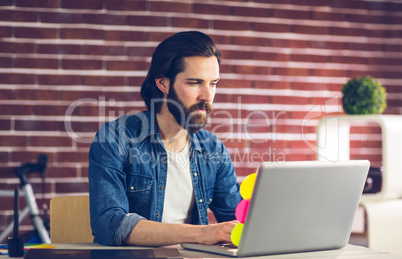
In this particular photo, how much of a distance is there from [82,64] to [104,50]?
155 millimetres

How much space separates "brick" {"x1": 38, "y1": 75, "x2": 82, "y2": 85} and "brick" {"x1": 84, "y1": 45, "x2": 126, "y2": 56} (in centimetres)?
17

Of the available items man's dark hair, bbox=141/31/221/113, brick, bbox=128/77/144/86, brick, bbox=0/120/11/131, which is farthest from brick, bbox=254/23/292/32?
brick, bbox=0/120/11/131

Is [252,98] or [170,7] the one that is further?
[252,98]

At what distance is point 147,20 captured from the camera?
9.60 ft

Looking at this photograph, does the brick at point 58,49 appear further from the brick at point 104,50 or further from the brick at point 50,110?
the brick at point 50,110

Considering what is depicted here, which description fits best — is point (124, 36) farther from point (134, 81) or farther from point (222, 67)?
point (222, 67)

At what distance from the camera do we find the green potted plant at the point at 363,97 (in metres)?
2.67

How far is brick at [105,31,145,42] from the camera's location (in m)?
2.88

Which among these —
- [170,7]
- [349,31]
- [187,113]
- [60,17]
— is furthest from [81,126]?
[349,31]

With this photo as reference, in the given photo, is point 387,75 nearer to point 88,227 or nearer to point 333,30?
point 333,30

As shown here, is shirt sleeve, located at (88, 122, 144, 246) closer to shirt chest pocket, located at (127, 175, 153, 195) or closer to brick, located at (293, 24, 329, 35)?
shirt chest pocket, located at (127, 175, 153, 195)

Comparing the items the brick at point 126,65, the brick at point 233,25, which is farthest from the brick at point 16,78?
the brick at point 233,25

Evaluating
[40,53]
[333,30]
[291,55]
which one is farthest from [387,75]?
[40,53]

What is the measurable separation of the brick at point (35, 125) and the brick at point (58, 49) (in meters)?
0.41
